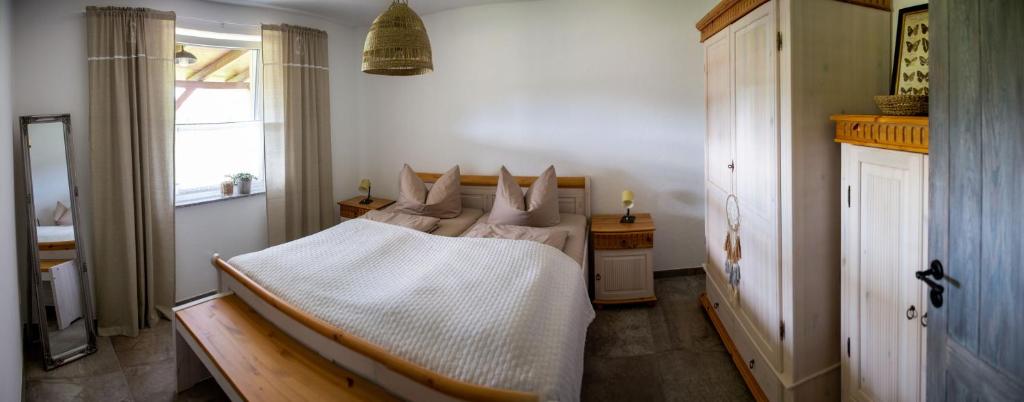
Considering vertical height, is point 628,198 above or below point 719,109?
below

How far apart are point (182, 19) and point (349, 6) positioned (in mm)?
1206

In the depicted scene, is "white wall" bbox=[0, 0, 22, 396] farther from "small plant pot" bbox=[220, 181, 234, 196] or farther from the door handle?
the door handle

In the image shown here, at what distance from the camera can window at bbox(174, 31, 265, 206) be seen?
4.14 meters

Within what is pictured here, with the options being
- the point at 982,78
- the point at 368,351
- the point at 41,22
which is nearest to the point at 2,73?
the point at 41,22

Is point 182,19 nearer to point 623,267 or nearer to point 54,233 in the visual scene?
point 54,233

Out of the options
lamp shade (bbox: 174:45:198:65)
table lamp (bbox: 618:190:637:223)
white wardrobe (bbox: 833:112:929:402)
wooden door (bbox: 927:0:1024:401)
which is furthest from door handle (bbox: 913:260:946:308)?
lamp shade (bbox: 174:45:198:65)

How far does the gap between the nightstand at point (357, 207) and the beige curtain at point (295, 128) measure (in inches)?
8.6

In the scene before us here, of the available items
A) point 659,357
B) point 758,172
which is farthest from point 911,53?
point 659,357

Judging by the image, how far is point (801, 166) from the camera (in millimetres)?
2143

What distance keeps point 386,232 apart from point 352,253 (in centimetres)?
43

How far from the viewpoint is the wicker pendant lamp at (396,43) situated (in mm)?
2436

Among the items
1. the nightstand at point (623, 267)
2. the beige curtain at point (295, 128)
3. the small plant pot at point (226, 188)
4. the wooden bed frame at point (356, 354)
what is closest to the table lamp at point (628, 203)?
the nightstand at point (623, 267)

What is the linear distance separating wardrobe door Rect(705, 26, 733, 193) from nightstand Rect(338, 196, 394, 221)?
279 centimetres

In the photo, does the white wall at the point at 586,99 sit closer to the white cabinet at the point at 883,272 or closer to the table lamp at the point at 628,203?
the table lamp at the point at 628,203
